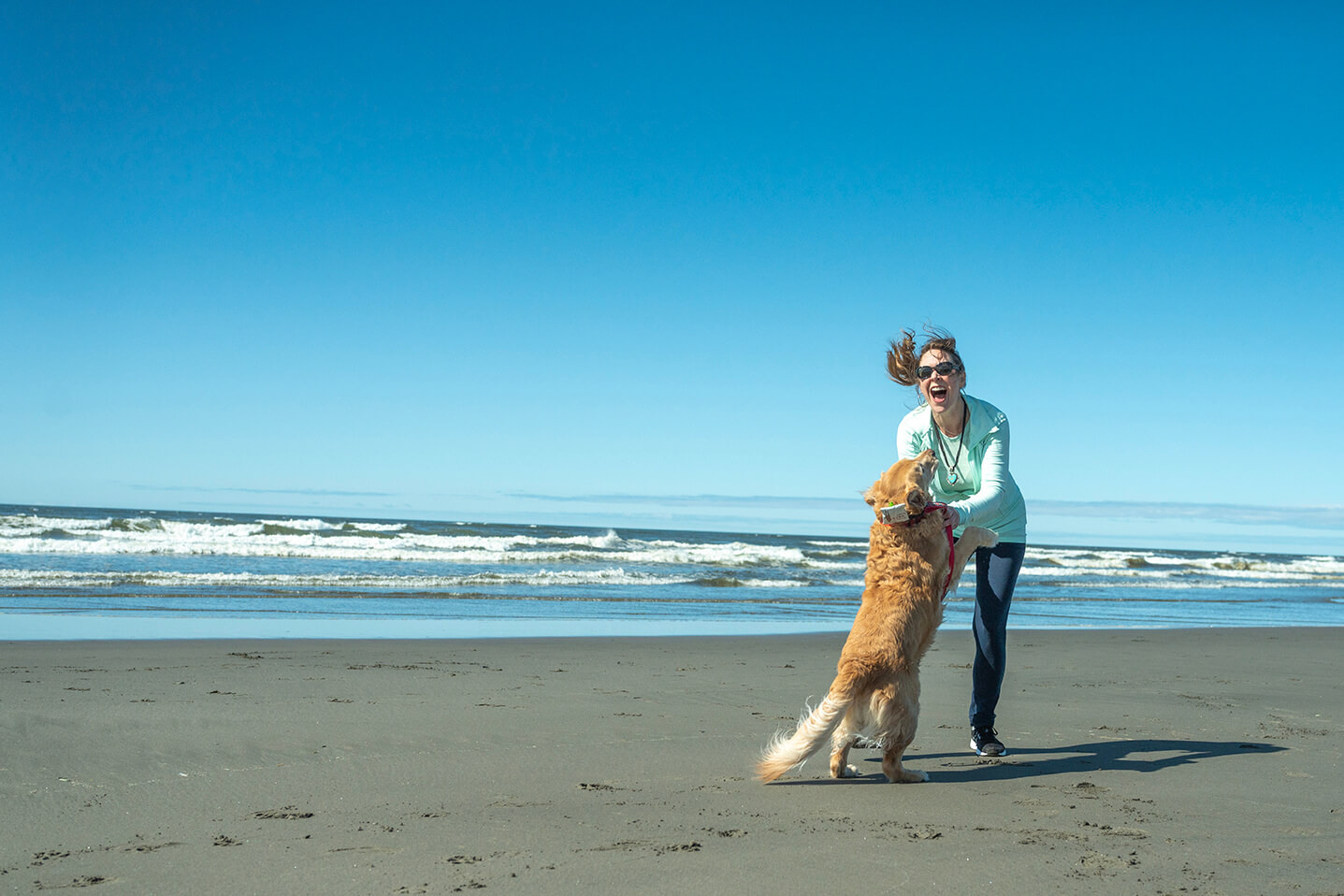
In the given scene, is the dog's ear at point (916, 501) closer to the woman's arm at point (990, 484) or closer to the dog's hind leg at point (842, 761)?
the woman's arm at point (990, 484)

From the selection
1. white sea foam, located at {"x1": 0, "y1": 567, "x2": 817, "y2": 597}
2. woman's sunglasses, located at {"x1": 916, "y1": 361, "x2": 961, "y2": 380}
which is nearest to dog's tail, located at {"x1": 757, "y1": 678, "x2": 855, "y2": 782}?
woman's sunglasses, located at {"x1": 916, "y1": 361, "x2": 961, "y2": 380}

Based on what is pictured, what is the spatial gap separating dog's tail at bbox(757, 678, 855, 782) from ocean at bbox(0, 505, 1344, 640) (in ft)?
3.45

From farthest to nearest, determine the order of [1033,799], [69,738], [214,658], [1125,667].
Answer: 1. [1125,667]
2. [214,658]
3. [69,738]
4. [1033,799]

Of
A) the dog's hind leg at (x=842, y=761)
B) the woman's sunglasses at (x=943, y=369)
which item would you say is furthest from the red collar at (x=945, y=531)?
the dog's hind leg at (x=842, y=761)

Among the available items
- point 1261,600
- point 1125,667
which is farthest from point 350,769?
point 1261,600

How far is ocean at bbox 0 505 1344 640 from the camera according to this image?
11.1 m

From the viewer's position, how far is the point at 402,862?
307 centimetres

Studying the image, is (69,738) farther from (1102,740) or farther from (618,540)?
(618,540)

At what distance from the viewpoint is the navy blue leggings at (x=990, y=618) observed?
4.76 meters

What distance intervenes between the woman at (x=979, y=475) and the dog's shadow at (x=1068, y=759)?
0.19 metres

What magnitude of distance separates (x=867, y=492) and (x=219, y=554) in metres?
20.7

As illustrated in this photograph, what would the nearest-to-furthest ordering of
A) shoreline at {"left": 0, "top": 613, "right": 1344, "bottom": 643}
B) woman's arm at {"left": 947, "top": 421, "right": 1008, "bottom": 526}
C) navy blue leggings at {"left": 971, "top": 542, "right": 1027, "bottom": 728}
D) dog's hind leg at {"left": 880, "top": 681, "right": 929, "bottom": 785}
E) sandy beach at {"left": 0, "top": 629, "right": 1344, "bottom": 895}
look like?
1. sandy beach at {"left": 0, "top": 629, "right": 1344, "bottom": 895}
2. dog's hind leg at {"left": 880, "top": 681, "right": 929, "bottom": 785}
3. woman's arm at {"left": 947, "top": 421, "right": 1008, "bottom": 526}
4. navy blue leggings at {"left": 971, "top": 542, "right": 1027, "bottom": 728}
5. shoreline at {"left": 0, "top": 613, "right": 1344, "bottom": 643}

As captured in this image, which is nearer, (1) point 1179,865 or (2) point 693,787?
(1) point 1179,865

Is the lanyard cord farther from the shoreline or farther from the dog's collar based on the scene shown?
the shoreline
